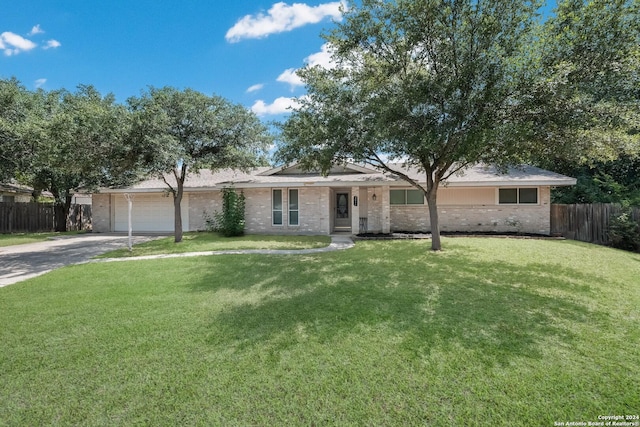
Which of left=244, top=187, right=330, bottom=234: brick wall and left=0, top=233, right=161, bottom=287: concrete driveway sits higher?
left=244, top=187, right=330, bottom=234: brick wall

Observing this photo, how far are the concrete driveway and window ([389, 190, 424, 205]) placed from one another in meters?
13.2

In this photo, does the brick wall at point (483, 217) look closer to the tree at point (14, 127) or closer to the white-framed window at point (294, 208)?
the white-framed window at point (294, 208)

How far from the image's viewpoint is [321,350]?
146 inches

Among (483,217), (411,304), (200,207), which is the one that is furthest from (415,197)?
(200,207)

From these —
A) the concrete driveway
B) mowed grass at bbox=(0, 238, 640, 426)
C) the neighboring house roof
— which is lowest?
mowed grass at bbox=(0, 238, 640, 426)

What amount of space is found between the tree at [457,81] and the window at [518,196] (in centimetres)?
652

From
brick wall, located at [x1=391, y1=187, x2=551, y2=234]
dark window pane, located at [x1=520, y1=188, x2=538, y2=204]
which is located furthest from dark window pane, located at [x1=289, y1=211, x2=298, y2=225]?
dark window pane, located at [x1=520, y1=188, x2=538, y2=204]

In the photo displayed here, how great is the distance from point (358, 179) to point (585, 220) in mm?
10330

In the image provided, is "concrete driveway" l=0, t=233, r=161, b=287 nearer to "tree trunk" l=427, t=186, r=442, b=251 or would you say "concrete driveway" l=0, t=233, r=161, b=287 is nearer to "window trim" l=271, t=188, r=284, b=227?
"window trim" l=271, t=188, r=284, b=227

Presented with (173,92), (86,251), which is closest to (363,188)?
(173,92)

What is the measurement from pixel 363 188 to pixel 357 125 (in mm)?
6827

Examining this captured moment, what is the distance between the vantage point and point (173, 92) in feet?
39.2

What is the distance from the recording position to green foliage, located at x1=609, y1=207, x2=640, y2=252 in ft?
38.0

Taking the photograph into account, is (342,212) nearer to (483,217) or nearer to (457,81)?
(483,217)
